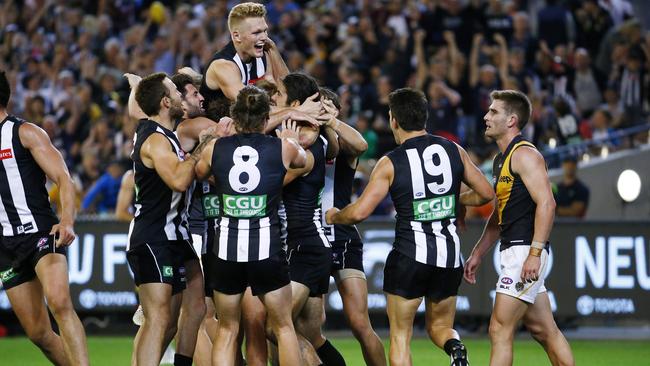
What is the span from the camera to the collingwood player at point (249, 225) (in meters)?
8.63

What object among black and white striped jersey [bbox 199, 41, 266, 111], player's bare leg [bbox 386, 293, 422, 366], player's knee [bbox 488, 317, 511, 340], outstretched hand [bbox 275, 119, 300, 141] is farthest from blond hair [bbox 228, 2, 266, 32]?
player's knee [bbox 488, 317, 511, 340]

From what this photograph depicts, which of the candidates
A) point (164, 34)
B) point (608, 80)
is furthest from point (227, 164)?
point (164, 34)

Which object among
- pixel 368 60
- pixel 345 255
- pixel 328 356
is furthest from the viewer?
pixel 368 60

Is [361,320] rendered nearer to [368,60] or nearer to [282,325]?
[282,325]

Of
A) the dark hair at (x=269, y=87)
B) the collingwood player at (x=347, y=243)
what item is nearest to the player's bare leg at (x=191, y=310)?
the collingwood player at (x=347, y=243)

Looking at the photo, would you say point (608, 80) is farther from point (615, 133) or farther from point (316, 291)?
point (316, 291)

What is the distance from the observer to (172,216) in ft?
30.3

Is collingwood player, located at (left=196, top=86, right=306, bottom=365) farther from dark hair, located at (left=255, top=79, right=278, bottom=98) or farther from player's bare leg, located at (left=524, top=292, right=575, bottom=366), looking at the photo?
player's bare leg, located at (left=524, top=292, right=575, bottom=366)

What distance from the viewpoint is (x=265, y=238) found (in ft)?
28.5

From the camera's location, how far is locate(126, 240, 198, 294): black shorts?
9.04 m

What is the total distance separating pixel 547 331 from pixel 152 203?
326cm

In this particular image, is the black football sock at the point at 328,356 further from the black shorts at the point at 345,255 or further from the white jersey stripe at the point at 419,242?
the white jersey stripe at the point at 419,242

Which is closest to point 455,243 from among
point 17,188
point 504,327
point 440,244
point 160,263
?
point 440,244

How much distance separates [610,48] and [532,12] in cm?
258
